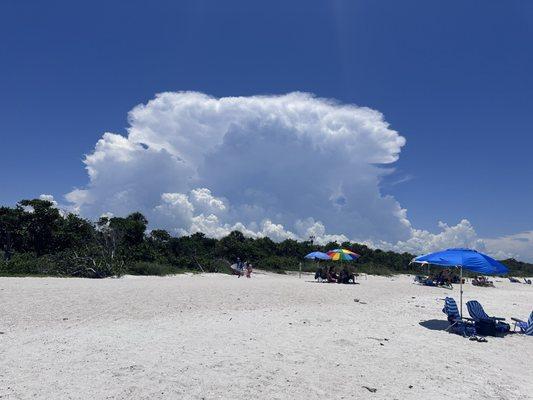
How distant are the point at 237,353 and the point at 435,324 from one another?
7013 mm

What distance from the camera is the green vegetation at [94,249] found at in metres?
25.0

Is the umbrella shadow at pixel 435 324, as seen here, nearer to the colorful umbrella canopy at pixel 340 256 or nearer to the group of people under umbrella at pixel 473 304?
the group of people under umbrella at pixel 473 304

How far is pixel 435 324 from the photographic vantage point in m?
12.0

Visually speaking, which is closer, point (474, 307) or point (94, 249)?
point (474, 307)

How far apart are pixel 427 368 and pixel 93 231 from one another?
30496mm

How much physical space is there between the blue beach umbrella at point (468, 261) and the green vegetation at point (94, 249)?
19.9m

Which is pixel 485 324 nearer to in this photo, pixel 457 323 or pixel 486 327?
pixel 486 327

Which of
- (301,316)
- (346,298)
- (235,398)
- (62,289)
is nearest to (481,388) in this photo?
(235,398)

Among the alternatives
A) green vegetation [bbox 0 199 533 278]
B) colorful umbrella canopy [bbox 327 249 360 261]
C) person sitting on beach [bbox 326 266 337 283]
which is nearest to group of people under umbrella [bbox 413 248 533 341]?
colorful umbrella canopy [bbox 327 249 360 261]

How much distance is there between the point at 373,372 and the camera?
272 inches

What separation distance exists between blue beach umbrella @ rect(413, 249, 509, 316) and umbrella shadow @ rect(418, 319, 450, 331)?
5.81 feet

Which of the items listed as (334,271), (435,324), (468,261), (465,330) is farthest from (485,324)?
(334,271)

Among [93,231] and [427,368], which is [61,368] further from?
[93,231]

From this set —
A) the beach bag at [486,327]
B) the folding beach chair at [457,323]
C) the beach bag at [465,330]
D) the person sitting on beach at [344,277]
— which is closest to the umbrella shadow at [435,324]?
the folding beach chair at [457,323]
